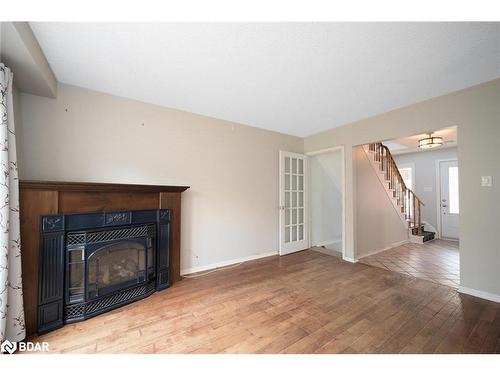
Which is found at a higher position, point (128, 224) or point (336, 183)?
point (336, 183)

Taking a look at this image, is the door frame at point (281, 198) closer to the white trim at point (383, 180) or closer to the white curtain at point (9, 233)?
the white trim at point (383, 180)

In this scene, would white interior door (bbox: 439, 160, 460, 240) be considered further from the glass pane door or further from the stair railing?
the glass pane door

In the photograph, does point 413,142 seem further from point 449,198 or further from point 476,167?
point 476,167

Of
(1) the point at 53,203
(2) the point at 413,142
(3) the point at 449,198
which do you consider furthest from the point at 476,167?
(1) the point at 53,203

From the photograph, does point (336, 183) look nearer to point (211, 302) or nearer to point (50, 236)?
point (211, 302)

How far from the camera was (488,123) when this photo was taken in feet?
7.16

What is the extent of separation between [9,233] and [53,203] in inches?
13.9

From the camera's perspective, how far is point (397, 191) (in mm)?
4871

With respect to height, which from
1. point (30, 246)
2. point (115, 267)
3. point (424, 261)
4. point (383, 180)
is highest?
point (383, 180)

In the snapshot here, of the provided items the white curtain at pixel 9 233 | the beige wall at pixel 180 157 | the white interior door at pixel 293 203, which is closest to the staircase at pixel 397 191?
the white interior door at pixel 293 203

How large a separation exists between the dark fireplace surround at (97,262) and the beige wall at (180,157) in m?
0.56

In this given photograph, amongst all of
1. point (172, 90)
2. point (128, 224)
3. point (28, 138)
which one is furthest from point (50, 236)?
point (172, 90)

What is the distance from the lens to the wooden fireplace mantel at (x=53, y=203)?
1.65 meters

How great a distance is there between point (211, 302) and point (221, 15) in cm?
260
